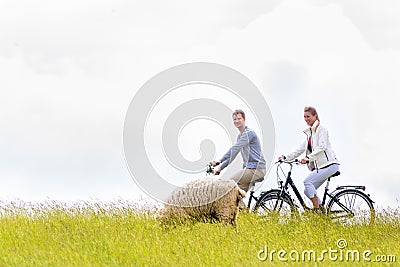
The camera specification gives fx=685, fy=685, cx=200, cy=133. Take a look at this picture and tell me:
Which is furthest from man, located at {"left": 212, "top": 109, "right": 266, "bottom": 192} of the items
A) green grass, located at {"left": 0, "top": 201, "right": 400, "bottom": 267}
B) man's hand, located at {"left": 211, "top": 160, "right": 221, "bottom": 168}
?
green grass, located at {"left": 0, "top": 201, "right": 400, "bottom": 267}

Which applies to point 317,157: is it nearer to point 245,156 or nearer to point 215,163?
point 245,156

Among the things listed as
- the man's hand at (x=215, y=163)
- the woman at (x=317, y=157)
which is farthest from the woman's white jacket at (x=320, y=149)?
the man's hand at (x=215, y=163)

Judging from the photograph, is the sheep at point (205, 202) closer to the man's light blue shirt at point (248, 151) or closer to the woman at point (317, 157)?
the man's light blue shirt at point (248, 151)

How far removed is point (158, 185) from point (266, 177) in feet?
7.07

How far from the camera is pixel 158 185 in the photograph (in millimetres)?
12375

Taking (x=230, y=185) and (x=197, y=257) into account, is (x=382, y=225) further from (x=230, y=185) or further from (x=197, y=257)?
(x=197, y=257)

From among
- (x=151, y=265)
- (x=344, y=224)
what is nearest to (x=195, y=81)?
(x=344, y=224)

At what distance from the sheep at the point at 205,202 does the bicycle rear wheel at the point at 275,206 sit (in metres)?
1.45

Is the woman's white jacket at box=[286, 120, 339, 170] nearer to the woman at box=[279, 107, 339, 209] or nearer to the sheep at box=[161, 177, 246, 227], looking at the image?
the woman at box=[279, 107, 339, 209]

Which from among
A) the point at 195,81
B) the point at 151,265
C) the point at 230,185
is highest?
the point at 195,81

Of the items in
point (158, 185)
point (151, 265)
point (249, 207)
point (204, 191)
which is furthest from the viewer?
point (249, 207)

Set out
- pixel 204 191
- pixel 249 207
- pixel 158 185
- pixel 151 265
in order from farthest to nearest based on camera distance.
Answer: pixel 249 207 → pixel 158 185 → pixel 204 191 → pixel 151 265

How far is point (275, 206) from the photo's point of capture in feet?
43.1

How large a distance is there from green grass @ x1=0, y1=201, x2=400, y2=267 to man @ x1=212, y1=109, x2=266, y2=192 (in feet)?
2.37
